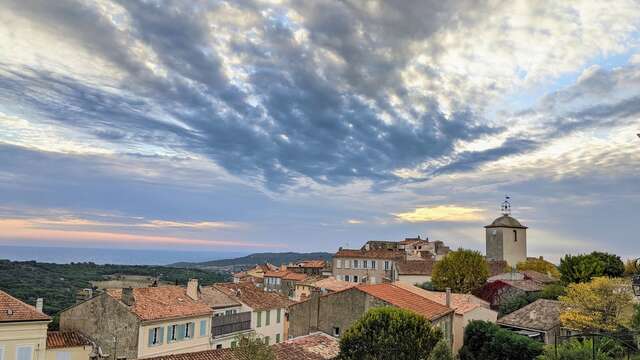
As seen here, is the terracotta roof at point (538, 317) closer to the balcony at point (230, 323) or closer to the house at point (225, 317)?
the house at point (225, 317)

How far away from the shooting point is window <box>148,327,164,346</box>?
35.2 metres

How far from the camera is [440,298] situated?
1751 inches

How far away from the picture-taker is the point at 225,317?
142 feet

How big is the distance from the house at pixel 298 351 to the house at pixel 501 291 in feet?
82.9

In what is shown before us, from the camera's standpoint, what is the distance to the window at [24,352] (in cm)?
2898

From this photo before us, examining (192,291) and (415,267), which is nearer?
(192,291)

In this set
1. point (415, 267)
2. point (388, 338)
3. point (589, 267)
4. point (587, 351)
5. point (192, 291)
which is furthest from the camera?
point (415, 267)

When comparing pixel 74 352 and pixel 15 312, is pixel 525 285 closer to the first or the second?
pixel 74 352

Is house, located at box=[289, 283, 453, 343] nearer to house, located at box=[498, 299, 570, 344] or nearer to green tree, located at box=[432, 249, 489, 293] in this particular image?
house, located at box=[498, 299, 570, 344]

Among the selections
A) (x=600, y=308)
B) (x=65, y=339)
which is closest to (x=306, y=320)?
(x=65, y=339)

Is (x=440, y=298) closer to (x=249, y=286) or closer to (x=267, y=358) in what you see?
(x=249, y=286)

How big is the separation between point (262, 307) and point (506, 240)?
52.5 metres

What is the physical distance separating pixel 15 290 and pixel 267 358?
2310 inches

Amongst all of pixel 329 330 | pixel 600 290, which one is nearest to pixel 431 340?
pixel 329 330
